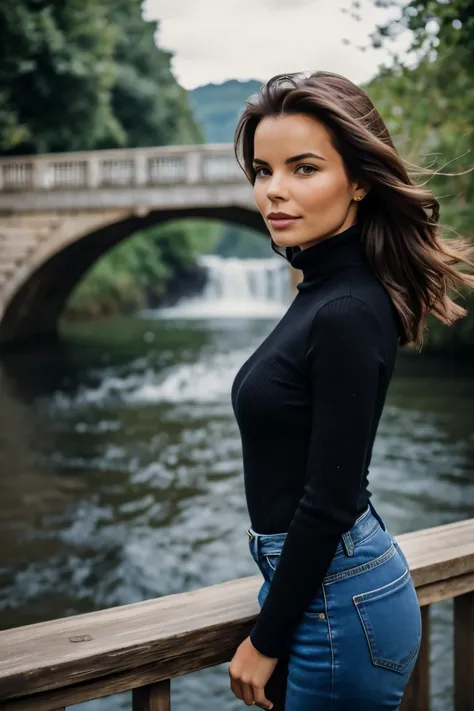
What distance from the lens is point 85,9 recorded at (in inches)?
727

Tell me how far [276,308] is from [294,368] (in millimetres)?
29143

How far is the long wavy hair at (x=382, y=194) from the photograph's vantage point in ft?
4.48

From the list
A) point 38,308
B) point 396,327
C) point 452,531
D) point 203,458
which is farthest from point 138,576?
point 38,308

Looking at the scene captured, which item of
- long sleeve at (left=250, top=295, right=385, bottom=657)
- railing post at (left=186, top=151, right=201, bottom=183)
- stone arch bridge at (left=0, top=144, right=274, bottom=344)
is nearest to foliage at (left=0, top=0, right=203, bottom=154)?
stone arch bridge at (left=0, top=144, right=274, bottom=344)

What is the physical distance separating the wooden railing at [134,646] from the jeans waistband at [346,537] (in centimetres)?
14

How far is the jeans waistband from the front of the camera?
135 centimetres

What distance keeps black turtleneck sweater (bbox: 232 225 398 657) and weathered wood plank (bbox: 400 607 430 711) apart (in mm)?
561

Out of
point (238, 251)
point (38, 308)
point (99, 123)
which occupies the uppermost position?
point (99, 123)

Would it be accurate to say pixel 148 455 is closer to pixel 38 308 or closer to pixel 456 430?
pixel 456 430

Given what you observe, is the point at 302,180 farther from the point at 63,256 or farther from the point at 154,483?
the point at 63,256

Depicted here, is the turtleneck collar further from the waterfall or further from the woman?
the waterfall

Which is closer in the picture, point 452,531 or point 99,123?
point 452,531

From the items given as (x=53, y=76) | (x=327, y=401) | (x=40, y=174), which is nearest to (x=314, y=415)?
(x=327, y=401)

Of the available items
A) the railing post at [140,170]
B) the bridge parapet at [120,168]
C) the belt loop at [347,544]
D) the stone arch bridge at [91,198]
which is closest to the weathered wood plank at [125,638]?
the belt loop at [347,544]
